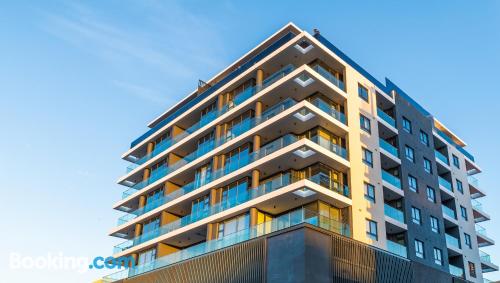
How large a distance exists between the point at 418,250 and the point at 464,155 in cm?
2076

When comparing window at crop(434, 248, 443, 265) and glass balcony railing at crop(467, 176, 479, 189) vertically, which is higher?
glass balcony railing at crop(467, 176, 479, 189)

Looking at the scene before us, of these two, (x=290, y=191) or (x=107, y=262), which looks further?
(x=107, y=262)

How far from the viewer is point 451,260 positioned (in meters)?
46.9

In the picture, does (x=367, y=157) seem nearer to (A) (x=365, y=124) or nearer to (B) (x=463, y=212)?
(A) (x=365, y=124)

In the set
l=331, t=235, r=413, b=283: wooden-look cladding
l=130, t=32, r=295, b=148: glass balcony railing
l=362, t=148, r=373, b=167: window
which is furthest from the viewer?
l=130, t=32, r=295, b=148: glass balcony railing

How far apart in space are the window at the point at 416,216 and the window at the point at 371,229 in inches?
240

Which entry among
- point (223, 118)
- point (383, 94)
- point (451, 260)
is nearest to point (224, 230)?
point (223, 118)

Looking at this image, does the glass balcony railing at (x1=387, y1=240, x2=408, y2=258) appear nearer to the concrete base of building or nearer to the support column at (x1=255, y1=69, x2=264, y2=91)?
the concrete base of building

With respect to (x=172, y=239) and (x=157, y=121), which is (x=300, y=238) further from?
(x=157, y=121)

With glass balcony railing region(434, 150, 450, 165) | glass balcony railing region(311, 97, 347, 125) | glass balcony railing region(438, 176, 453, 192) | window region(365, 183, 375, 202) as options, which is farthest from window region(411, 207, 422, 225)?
glass balcony railing region(311, 97, 347, 125)

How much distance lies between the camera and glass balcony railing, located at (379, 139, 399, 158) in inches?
1619

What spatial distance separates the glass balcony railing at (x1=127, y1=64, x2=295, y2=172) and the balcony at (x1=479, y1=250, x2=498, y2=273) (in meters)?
28.4

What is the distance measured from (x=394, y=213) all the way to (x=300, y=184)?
33.1 feet

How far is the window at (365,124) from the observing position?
131 ft
